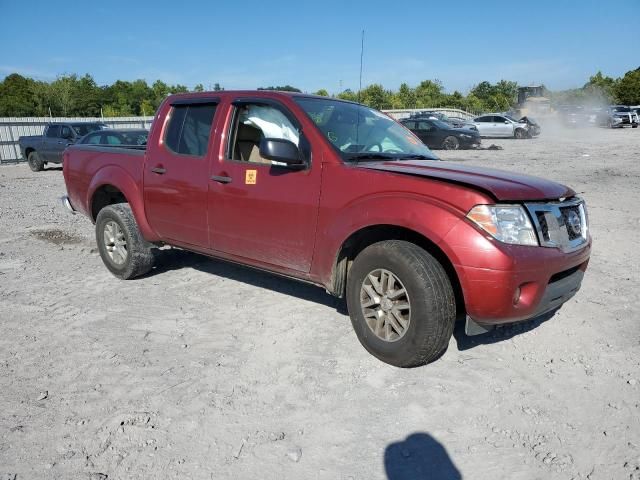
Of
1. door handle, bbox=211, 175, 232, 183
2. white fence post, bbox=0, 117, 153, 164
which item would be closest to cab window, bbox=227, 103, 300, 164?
door handle, bbox=211, 175, 232, 183

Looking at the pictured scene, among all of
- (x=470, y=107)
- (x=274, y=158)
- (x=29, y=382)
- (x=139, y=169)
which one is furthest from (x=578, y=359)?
Answer: (x=470, y=107)

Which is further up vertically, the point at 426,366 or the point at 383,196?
the point at 383,196

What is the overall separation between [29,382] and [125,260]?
2.11 m

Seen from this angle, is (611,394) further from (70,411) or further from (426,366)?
(70,411)

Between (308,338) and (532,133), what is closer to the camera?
(308,338)

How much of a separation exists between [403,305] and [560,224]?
1.13 metres

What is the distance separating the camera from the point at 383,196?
331 centimetres

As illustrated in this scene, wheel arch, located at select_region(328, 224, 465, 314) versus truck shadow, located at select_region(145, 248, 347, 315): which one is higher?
wheel arch, located at select_region(328, 224, 465, 314)

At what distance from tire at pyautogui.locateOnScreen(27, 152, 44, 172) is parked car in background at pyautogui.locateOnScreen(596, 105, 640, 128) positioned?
1421 inches

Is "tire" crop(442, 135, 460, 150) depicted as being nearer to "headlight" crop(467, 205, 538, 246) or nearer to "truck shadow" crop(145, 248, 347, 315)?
"truck shadow" crop(145, 248, 347, 315)

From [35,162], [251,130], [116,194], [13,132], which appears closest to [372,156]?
[251,130]

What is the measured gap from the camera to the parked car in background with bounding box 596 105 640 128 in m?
35.9

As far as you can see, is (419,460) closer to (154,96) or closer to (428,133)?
(428,133)

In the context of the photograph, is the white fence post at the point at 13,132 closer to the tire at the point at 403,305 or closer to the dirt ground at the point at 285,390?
the dirt ground at the point at 285,390
